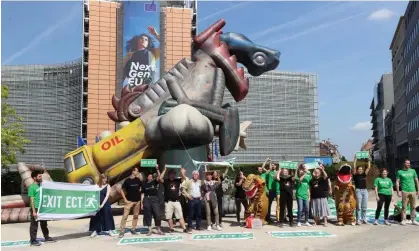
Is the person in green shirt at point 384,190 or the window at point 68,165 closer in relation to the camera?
the person in green shirt at point 384,190

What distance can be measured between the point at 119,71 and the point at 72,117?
862cm

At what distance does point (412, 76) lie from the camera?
176 ft

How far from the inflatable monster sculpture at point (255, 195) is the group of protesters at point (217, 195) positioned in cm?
27

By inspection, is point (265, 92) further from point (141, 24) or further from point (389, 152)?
point (389, 152)

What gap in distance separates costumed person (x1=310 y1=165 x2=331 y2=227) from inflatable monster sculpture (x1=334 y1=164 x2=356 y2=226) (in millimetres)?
316

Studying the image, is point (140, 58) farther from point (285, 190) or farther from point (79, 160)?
point (285, 190)

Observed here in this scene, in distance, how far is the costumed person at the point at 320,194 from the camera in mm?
10969

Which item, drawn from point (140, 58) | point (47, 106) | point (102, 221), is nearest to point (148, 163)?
point (102, 221)

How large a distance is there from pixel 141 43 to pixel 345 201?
42743 mm

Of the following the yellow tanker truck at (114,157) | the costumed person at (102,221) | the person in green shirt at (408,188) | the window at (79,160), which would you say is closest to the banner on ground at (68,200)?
the costumed person at (102,221)

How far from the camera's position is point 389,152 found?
84812 mm

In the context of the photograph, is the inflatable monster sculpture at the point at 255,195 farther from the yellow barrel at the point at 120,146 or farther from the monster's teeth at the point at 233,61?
the monster's teeth at the point at 233,61

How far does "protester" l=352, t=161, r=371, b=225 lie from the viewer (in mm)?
11023

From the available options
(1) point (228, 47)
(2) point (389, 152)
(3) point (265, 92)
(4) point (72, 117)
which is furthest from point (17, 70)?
(2) point (389, 152)
